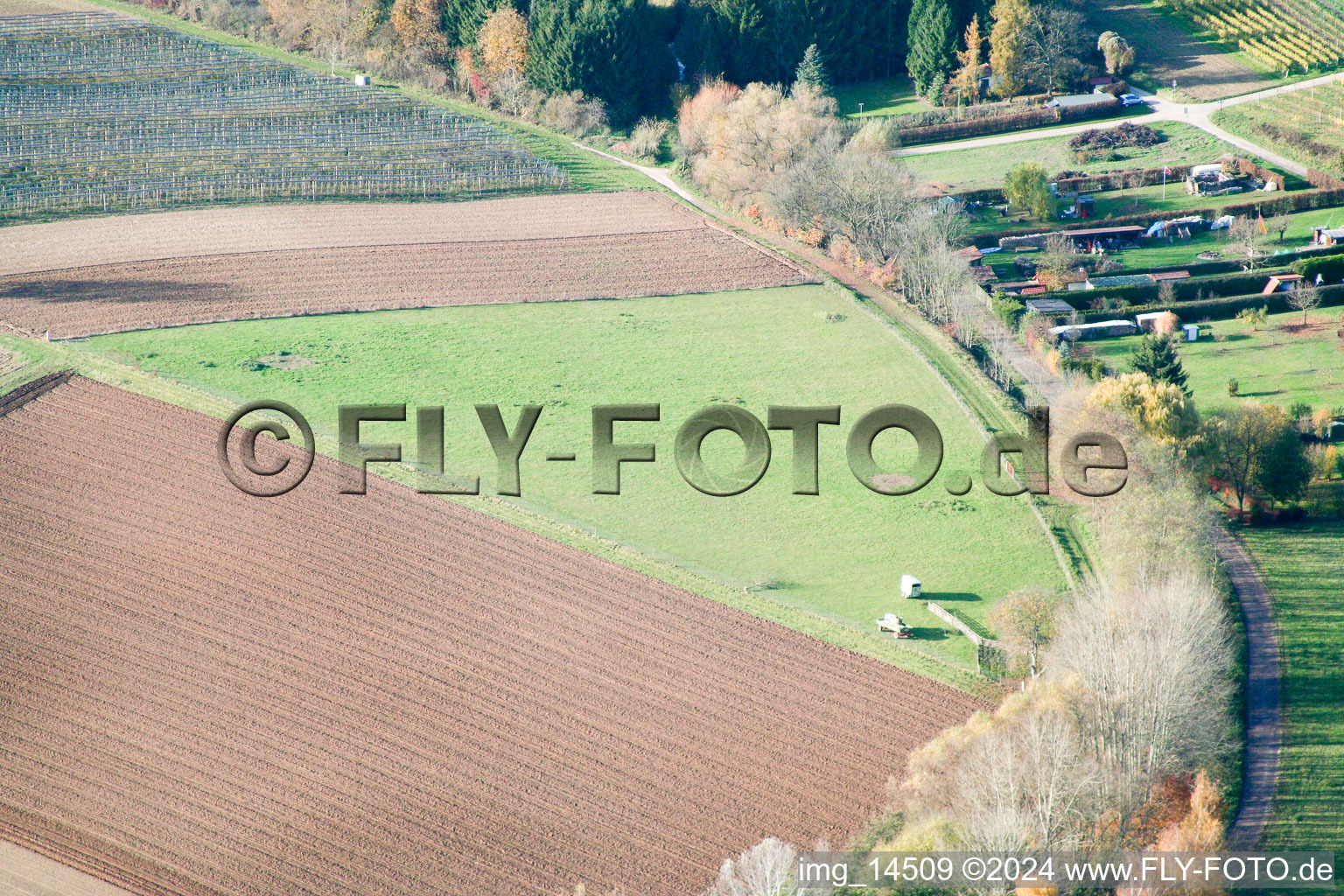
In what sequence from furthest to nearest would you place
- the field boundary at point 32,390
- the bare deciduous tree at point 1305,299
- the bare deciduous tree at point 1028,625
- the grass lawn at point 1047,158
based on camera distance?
A: the grass lawn at point 1047,158 → the bare deciduous tree at point 1305,299 → the field boundary at point 32,390 → the bare deciduous tree at point 1028,625

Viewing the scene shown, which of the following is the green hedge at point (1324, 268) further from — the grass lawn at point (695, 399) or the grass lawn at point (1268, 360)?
the grass lawn at point (695, 399)

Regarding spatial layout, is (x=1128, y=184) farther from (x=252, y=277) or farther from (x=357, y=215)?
(x=252, y=277)

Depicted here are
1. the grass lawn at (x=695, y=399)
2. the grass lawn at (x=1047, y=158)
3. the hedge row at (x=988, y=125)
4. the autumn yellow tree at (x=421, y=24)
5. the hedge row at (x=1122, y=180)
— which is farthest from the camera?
the autumn yellow tree at (x=421, y=24)

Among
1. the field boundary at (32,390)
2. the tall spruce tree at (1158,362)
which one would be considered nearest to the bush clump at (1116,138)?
the tall spruce tree at (1158,362)

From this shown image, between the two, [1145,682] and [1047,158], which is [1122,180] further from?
[1145,682]

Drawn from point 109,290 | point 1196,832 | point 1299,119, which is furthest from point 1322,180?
point 109,290
